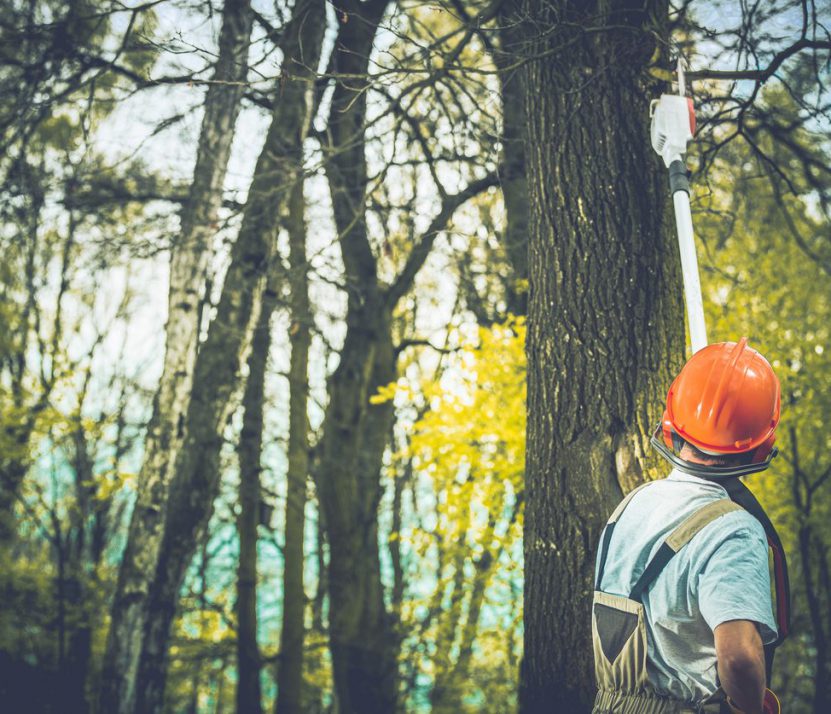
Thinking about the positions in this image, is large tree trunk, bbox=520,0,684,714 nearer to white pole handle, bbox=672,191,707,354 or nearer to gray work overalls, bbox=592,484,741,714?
white pole handle, bbox=672,191,707,354

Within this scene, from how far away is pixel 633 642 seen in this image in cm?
201

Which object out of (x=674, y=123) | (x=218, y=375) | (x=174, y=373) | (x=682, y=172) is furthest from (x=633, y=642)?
(x=174, y=373)

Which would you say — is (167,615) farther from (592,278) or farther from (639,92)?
(639,92)

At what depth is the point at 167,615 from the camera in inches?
206

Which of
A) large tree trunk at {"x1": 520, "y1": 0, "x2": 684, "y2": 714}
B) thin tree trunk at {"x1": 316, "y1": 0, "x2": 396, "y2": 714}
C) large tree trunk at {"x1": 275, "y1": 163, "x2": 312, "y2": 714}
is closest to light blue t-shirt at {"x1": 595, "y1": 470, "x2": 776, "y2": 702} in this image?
large tree trunk at {"x1": 520, "y1": 0, "x2": 684, "y2": 714}

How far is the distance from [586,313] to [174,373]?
3.56 meters

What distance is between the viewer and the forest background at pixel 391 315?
9.96 feet

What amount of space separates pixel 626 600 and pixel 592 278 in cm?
143

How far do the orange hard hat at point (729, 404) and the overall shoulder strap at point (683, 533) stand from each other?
0.19m

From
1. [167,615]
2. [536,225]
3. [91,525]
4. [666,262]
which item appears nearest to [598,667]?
→ [666,262]

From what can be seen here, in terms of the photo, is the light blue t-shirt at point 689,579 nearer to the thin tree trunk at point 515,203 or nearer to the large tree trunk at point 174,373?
the large tree trunk at point 174,373

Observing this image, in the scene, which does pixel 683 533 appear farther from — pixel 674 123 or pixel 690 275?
pixel 674 123

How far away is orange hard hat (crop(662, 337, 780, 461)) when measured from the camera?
2031 mm

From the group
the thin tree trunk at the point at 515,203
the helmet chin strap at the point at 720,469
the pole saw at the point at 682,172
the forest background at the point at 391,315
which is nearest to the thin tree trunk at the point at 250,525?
the forest background at the point at 391,315
